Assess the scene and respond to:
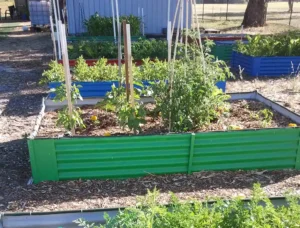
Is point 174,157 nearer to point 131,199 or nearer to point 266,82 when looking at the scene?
point 131,199

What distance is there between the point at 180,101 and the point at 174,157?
67cm

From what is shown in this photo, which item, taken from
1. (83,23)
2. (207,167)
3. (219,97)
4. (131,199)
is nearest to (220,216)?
(131,199)

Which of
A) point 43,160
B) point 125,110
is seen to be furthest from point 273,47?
point 43,160

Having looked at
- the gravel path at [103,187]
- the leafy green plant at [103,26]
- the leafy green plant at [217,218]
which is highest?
the leafy green plant at [103,26]

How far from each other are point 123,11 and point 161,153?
1138 centimetres

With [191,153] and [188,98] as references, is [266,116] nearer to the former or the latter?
[188,98]

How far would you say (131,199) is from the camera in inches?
142

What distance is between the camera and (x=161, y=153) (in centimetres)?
393

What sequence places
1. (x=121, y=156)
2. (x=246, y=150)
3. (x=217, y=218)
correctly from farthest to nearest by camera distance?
1. (x=246, y=150)
2. (x=121, y=156)
3. (x=217, y=218)

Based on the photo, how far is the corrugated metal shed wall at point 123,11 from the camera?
14.0 meters

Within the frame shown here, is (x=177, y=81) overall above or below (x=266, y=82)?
above

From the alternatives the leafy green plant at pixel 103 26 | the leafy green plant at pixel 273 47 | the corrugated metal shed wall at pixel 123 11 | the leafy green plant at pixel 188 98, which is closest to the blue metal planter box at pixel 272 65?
the leafy green plant at pixel 273 47

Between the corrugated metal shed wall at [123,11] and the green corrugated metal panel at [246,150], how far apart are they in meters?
11.0

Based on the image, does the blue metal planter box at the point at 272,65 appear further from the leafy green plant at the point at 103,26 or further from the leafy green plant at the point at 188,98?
the leafy green plant at the point at 103,26
